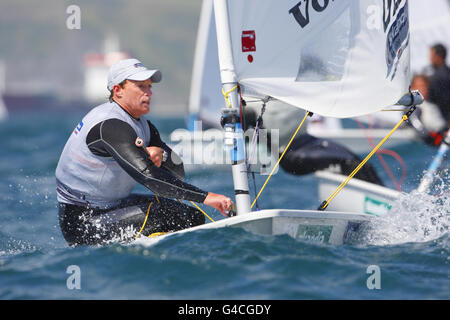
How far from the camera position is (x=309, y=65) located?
134 inches

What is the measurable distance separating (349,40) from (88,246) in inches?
70.6

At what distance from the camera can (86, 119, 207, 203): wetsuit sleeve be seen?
2988 millimetres

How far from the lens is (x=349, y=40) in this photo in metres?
3.51

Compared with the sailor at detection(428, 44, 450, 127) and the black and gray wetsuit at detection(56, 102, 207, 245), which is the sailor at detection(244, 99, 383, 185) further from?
the black and gray wetsuit at detection(56, 102, 207, 245)

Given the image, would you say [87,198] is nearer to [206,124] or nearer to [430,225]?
[430,225]

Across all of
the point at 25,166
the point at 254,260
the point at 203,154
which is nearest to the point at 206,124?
the point at 203,154

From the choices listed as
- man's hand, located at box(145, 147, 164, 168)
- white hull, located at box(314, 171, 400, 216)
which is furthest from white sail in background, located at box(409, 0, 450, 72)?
man's hand, located at box(145, 147, 164, 168)

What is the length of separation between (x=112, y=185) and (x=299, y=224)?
0.96 m

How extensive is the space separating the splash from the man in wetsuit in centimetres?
89

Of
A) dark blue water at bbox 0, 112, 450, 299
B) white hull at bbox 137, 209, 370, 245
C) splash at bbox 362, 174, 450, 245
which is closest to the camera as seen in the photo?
dark blue water at bbox 0, 112, 450, 299

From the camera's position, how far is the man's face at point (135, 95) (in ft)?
10.4

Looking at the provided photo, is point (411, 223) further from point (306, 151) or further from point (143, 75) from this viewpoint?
point (306, 151)

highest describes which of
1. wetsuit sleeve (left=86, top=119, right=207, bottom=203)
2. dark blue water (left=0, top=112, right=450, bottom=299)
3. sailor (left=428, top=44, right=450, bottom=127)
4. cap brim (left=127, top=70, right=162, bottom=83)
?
sailor (left=428, top=44, right=450, bottom=127)

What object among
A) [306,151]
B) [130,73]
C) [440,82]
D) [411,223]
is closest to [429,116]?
[440,82]
